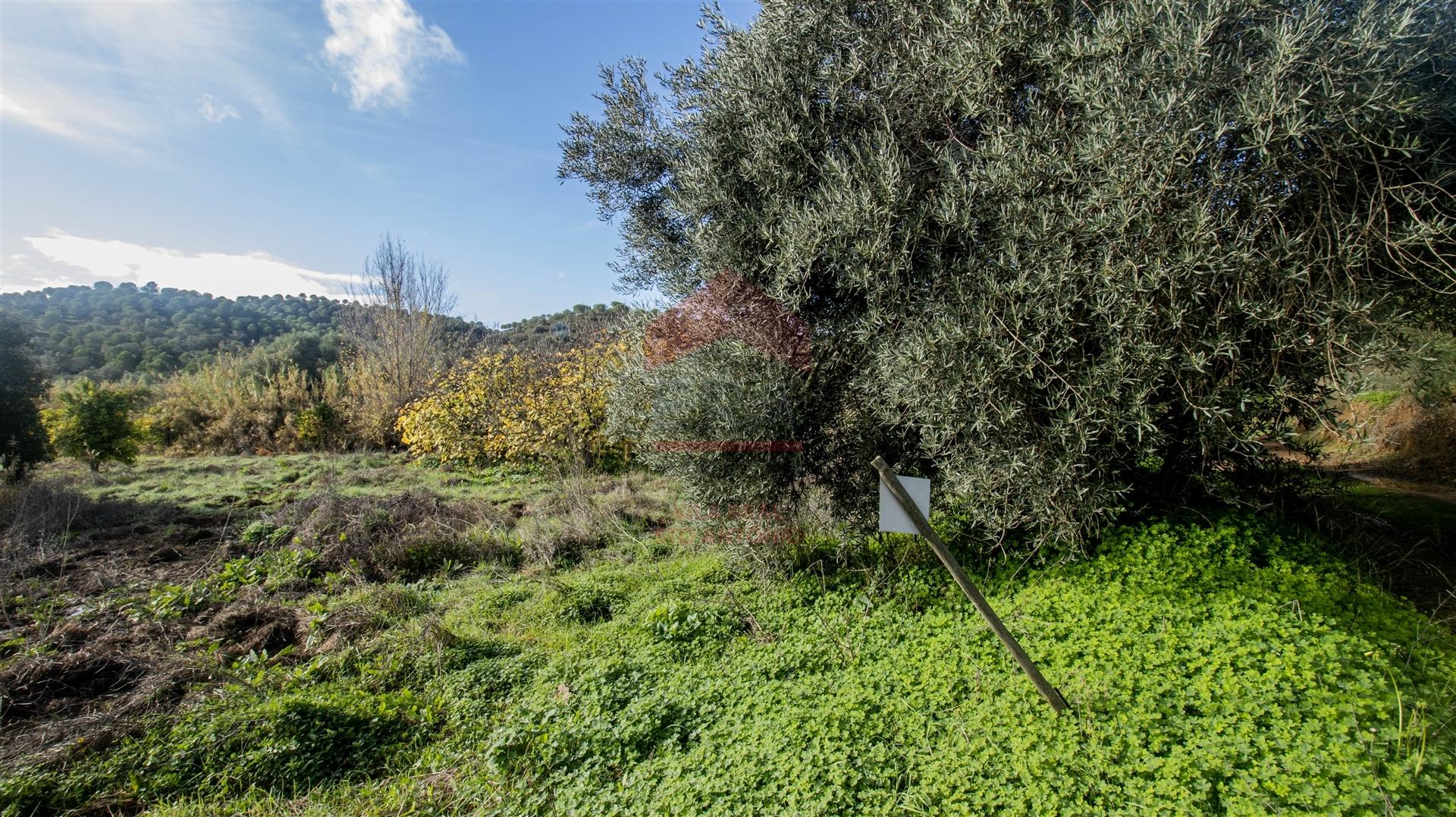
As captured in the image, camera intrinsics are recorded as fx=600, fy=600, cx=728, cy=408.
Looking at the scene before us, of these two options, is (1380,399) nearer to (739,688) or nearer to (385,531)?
(739,688)

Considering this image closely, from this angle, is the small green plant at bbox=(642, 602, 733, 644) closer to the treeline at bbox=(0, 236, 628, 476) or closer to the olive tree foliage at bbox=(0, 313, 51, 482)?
the treeline at bbox=(0, 236, 628, 476)

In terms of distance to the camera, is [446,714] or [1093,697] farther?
[446,714]

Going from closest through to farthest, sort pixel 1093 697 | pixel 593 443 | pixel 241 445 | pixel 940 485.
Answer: pixel 1093 697 → pixel 940 485 → pixel 593 443 → pixel 241 445

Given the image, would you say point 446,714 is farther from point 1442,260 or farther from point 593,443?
point 593,443

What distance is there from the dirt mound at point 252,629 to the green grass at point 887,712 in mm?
367

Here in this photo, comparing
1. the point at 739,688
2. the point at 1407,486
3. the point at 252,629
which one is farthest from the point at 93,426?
the point at 1407,486

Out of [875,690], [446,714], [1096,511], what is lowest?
[446,714]

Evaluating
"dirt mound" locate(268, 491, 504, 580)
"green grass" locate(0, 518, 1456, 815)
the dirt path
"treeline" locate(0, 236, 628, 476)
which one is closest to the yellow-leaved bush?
"treeline" locate(0, 236, 628, 476)

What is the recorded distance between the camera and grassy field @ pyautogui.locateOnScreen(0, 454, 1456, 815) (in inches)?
124

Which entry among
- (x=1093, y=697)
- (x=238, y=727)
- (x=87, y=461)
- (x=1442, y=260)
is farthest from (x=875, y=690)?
(x=87, y=461)

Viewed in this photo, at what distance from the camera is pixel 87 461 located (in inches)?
483

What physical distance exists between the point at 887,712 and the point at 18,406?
14.9 metres

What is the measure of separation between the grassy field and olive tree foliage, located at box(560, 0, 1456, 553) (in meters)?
0.85

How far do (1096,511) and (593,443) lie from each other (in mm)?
9932
